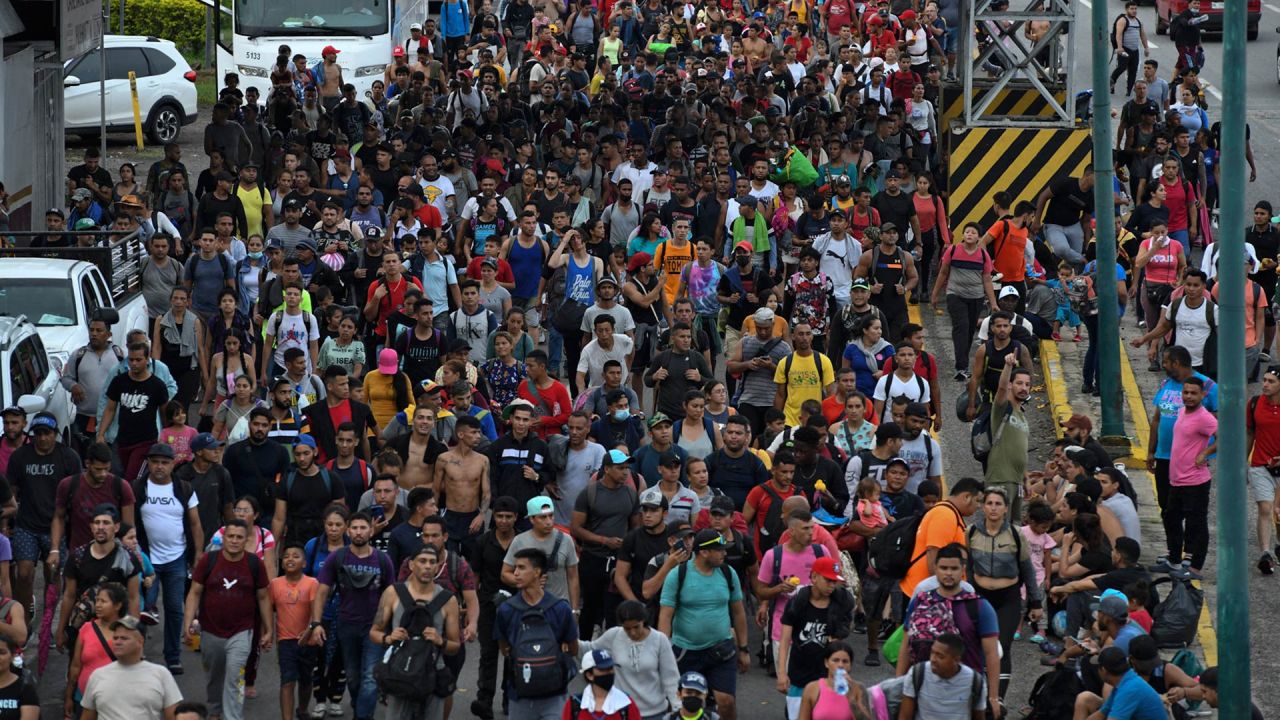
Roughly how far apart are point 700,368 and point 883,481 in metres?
2.50

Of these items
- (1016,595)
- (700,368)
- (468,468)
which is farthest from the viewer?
(700,368)

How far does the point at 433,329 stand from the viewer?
17203mm

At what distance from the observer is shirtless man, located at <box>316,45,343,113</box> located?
95.0ft

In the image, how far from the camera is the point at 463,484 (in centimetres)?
1428

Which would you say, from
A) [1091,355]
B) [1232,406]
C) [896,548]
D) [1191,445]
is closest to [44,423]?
[896,548]

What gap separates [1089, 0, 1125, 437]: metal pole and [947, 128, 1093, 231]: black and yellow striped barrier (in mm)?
4876

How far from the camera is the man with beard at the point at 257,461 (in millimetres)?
14469

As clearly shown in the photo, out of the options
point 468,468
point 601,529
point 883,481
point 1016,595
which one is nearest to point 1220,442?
point 1016,595

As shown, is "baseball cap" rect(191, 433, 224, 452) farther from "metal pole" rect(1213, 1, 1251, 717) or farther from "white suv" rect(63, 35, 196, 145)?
"white suv" rect(63, 35, 196, 145)

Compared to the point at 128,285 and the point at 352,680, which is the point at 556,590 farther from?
the point at 128,285

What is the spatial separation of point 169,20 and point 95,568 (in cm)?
2864

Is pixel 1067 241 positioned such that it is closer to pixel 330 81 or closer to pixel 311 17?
pixel 330 81

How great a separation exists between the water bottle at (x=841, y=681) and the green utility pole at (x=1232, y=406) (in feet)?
7.94

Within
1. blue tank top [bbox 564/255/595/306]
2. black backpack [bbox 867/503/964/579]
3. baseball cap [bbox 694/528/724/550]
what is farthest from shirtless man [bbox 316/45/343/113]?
baseball cap [bbox 694/528/724/550]
